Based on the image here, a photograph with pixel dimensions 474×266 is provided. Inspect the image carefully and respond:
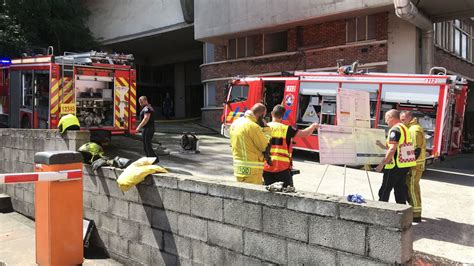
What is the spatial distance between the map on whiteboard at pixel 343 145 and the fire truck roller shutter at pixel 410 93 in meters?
5.16

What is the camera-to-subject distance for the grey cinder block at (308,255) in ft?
11.7

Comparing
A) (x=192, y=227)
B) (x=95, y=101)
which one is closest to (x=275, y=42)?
(x=95, y=101)

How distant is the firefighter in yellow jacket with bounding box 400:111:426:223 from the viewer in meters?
6.46

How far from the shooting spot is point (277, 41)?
2070cm

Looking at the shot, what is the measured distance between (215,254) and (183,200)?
2.31ft

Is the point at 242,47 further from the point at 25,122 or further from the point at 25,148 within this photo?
the point at 25,148

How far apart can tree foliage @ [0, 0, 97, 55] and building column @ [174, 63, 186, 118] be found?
40.3 ft

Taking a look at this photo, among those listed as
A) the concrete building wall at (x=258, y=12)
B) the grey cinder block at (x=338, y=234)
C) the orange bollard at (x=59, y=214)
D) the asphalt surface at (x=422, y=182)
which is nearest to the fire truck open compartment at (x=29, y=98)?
the asphalt surface at (x=422, y=182)

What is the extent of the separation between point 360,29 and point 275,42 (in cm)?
444

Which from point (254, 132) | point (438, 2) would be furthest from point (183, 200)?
point (438, 2)

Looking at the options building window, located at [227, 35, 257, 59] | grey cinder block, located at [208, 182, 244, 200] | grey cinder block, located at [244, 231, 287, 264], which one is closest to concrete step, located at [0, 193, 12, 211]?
grey cinder block, located at [208, 182, 244, 200]

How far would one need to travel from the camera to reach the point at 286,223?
3869 mm

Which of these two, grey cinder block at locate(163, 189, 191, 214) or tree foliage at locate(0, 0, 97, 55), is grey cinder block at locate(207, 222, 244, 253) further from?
tree foliage at locate(0, 0, 97, 55)

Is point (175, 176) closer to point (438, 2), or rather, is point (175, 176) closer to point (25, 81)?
point (25, 81)
